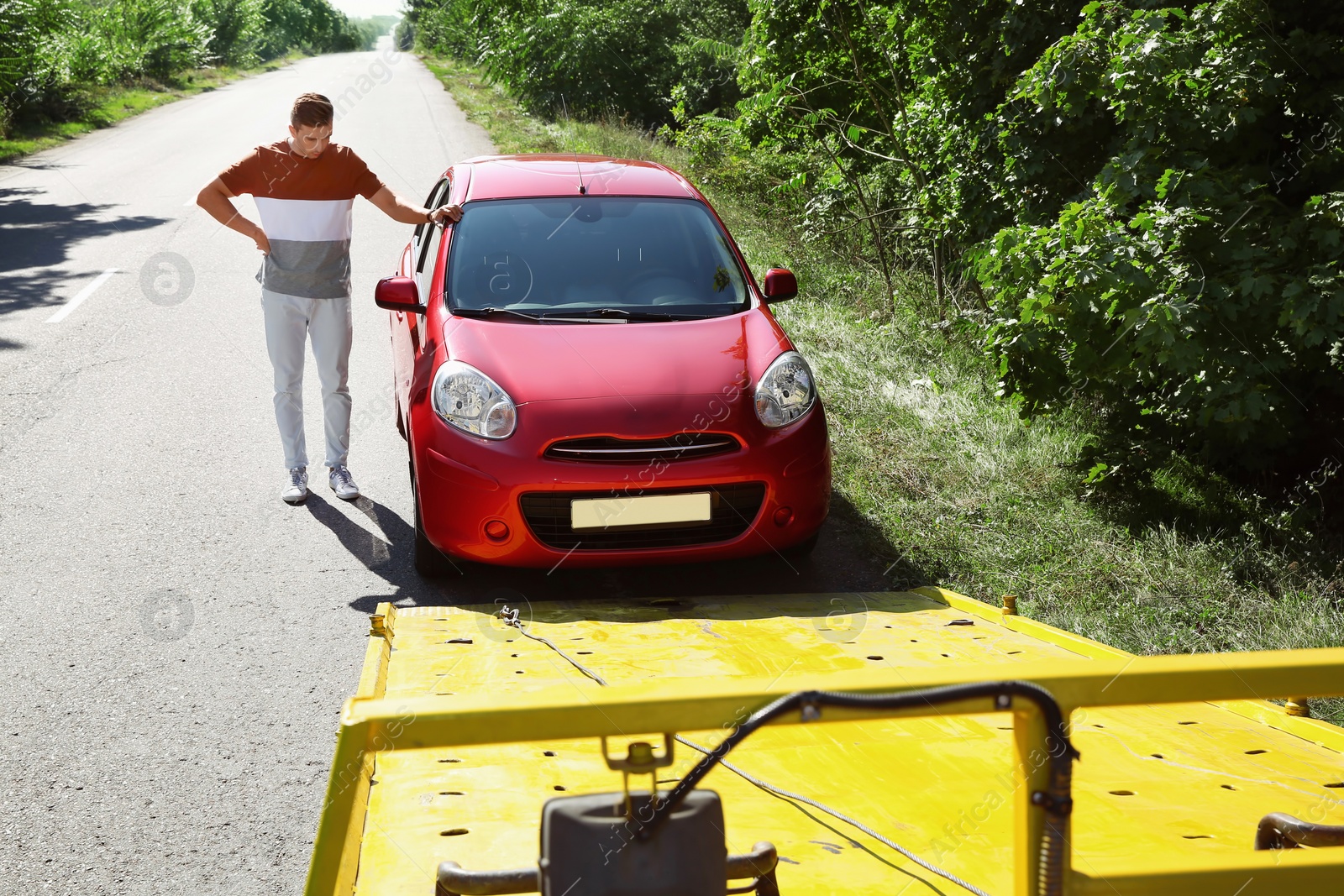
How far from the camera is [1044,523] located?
559 cm

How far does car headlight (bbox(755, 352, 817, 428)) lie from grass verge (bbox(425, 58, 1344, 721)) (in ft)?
3.10

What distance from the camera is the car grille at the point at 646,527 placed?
4.44 m

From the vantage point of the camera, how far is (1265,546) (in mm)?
5449

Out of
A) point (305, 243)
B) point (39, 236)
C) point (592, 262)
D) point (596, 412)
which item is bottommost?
point (596, 412)

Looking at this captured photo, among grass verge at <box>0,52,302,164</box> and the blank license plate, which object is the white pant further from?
grass verge at <box>0,52,302,164</box>

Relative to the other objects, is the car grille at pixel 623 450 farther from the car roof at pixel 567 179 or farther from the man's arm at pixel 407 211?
the car roof at pixel 567 179

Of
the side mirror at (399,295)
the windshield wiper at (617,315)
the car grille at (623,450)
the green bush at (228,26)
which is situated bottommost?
the car grille at (623,450)

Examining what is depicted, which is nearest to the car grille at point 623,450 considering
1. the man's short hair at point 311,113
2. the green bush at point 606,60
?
the man's short hair at point 311,113

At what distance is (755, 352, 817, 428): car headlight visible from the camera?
4.73 meters

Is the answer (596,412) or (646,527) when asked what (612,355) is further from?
(646,527)

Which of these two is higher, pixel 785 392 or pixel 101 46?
pixel 101 46

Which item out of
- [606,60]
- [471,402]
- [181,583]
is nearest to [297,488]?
[181,583]

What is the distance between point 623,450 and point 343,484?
212cm

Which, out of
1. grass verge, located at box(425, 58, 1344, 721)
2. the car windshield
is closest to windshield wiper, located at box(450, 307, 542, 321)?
the car windshield
